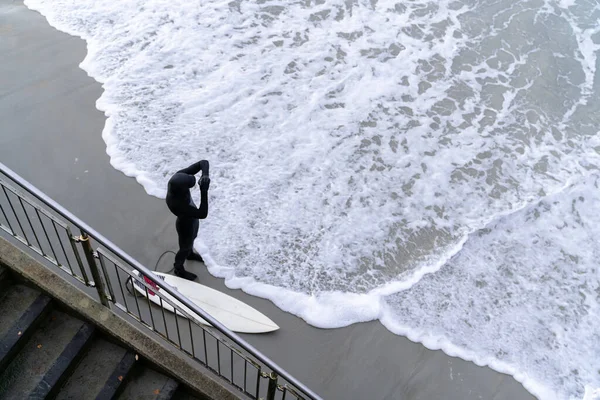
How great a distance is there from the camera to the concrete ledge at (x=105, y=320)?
3.37 meters

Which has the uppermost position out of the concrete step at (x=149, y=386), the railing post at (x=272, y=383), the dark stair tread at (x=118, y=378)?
the railing post at (x=272, y=383)

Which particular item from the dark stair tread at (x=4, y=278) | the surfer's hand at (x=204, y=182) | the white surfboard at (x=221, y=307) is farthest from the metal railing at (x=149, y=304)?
the surfer's hand at (x=204, y=182)

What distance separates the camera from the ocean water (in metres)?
5.03

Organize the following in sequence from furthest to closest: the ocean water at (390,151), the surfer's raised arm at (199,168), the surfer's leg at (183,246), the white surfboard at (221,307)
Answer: the ocean water at (390,151)
the white surfboard at (221,307)
the surfer's leg at (183,246)
the surfer's raised arm at (199,168)

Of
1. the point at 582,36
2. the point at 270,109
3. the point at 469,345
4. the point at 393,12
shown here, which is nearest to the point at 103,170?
the point at 270,109

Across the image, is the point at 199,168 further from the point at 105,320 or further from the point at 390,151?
the point at 390,151

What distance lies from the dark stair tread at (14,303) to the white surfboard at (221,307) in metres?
1.09

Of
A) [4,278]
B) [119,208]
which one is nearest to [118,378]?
[4,278]

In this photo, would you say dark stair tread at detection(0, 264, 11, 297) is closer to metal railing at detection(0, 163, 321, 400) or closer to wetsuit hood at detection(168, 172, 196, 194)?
metal railing at detection(0, 163, 321, 400)

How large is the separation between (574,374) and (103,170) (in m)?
5.93

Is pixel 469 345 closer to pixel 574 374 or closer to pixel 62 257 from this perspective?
pixel 574 374

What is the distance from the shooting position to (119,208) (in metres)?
5.34

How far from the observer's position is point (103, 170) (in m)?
5.72

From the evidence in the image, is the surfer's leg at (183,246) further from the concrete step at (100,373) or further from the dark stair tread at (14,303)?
the dark stair tread at (14,303)
